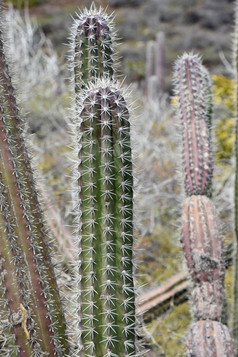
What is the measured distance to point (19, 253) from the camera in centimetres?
187

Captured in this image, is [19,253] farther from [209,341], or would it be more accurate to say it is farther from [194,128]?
[194,128]

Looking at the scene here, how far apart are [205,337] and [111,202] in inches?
28.5

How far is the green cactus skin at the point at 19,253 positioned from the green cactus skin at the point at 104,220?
0.48 ft

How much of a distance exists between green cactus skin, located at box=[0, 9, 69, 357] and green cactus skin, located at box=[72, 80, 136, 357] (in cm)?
15

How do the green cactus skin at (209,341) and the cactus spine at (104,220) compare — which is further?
the green cactus skin at (209,341)

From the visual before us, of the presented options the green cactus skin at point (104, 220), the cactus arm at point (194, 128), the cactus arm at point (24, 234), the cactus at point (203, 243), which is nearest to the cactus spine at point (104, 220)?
the green cactus skin at point (104, 220)

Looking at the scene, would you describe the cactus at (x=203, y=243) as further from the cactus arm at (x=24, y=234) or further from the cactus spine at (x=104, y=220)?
the cactus arm at (x=24, y=234)

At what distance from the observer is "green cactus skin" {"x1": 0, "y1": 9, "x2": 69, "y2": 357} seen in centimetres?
186

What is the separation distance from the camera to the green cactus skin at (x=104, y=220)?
1.80 meters

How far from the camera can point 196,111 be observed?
265 centimetres

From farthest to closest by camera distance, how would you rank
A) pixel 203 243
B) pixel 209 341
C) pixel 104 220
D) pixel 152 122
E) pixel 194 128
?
pixel 152 122 < pixel 194 128 < pixel 203 243 < pixel 209 341 < pixel 104 220

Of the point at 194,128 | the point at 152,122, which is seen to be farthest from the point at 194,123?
the point at 152,122

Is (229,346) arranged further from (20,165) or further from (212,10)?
(212,10)

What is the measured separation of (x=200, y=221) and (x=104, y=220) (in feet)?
2.29
